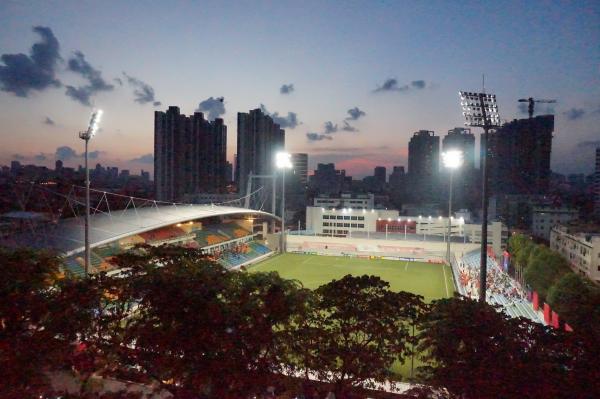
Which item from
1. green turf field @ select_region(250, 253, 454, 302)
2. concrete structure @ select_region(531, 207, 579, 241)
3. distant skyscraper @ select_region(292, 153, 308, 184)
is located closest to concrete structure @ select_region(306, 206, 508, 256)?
green turf field @ select_region(250, 253, 454, 302)

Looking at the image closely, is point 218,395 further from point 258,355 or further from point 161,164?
point 161,164

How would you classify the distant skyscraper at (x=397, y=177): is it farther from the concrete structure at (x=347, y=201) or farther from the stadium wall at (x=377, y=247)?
the stadium wall at (x=377, y=247)

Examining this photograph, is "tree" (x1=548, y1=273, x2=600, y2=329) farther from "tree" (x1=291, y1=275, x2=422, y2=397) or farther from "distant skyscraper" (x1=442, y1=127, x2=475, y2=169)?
"distant skyscraper" (x1=442, y1=127, x2=475, y2=169)

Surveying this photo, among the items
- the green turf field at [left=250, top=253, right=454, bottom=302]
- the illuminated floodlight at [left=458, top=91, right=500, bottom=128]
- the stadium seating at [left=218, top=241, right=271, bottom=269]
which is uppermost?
the illuminated floodlight at [left=458, top=91, right=500, bottom=128]

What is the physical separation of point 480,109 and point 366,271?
52.0 feet

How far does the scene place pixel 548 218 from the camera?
38.7m

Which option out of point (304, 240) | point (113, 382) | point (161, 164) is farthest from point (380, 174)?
point (113, 382)

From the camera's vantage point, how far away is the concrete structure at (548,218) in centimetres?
3825

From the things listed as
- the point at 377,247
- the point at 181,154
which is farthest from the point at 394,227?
the point at 181,154

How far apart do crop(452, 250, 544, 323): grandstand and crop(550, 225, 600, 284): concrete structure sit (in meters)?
4.92

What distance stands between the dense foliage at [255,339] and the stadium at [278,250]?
405 inches

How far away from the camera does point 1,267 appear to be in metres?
6.31

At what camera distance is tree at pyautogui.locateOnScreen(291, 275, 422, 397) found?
5.58 m

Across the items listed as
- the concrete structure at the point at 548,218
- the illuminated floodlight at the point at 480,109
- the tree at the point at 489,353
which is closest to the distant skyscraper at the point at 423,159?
the concrete structure at the point at 548,218
